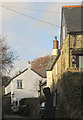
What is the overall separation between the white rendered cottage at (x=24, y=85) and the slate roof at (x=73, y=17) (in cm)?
2054

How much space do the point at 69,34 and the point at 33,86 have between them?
24.7 meters

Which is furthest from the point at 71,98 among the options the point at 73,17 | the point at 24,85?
the point at 24,85

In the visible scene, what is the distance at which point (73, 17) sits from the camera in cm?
2281

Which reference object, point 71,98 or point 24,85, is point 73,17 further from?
point 24,85

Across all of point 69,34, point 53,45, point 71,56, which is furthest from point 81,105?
point 53,45

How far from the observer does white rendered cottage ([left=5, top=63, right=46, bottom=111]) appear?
42.2 m

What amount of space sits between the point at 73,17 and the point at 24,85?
75.6 feet

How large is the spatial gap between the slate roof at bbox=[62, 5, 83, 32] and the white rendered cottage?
20.5m

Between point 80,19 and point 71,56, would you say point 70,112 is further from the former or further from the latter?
point 80,19

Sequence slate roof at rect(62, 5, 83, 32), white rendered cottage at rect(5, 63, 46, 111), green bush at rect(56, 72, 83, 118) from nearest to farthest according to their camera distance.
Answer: green bush at rect(56, 72, 83, 118) < slate roof at rect(62, 5, 83, 32) < white rendered cottage at rect(5, 63, 46, 111)

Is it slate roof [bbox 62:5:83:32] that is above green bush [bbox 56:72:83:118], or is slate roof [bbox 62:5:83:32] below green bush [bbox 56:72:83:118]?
above

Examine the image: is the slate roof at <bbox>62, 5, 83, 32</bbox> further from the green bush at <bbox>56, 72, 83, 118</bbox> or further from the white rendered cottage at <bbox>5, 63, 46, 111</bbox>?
the white rendered cottage at <bbox>5, 63, 46, 111</bbox>

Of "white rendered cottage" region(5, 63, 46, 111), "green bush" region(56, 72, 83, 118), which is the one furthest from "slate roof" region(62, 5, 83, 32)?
"white rendered cottage" region(5, 63, 46, 111)

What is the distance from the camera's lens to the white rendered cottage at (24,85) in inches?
1662
